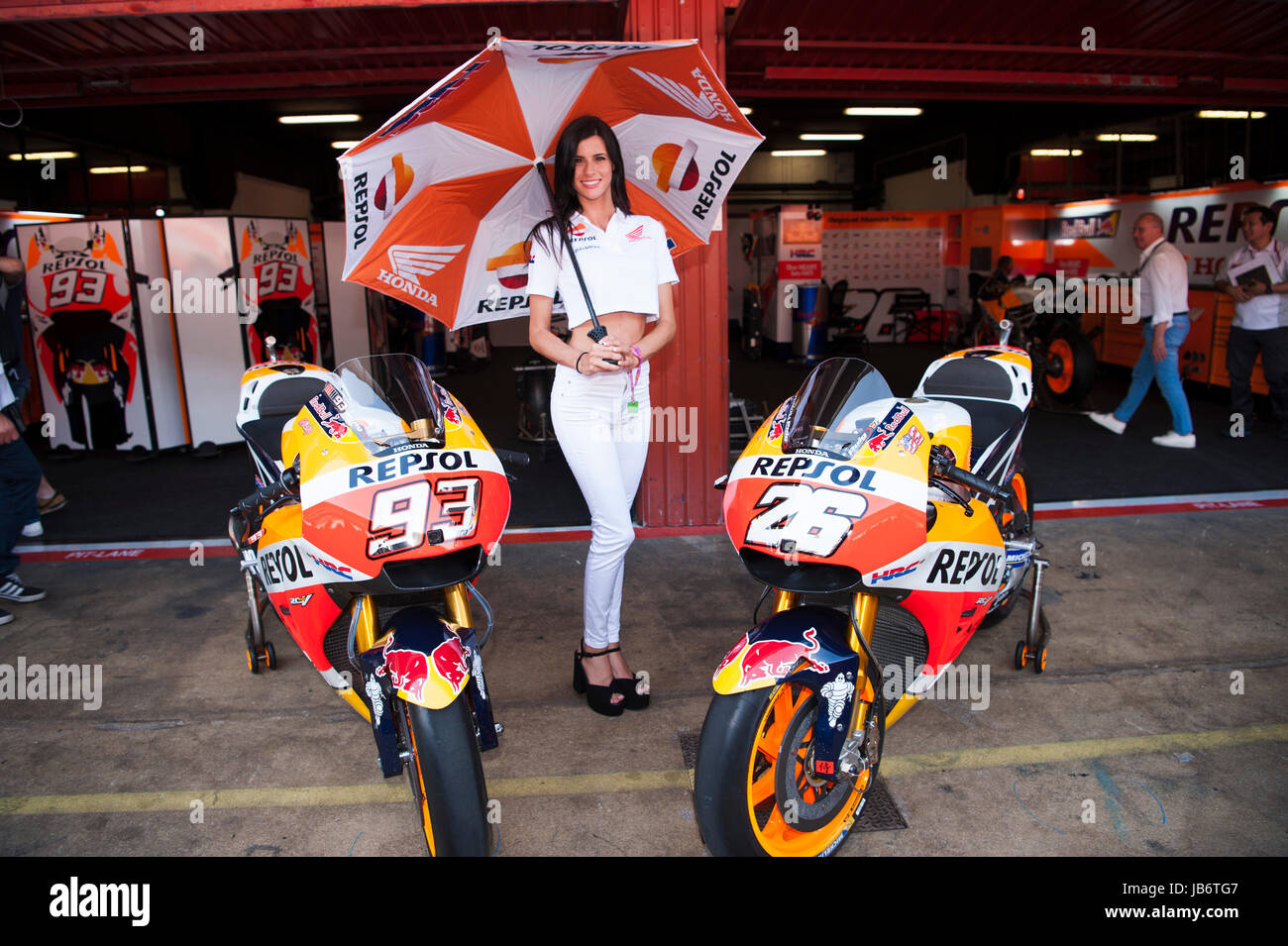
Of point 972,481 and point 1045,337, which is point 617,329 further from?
point 1045,337

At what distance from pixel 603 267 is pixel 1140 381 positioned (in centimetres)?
601

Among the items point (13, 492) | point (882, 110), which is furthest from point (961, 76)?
point (882, 110)

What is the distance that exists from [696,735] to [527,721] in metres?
0.60

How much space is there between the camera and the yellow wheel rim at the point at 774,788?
2176 millimetres

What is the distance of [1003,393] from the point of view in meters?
3.26

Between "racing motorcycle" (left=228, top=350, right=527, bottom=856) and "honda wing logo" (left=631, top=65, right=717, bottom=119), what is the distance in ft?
4.26

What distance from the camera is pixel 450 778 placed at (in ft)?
6.72

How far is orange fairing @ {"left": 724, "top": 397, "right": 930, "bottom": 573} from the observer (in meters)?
2.05

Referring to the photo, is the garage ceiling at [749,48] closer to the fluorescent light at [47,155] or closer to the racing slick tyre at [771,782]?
the racing slick tyre at [771,782]

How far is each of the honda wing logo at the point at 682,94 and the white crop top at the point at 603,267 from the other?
0.49 metres

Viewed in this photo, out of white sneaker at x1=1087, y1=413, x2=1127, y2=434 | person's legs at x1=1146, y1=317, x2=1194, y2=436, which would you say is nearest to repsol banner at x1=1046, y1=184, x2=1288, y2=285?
person's legs at x1=1146, y1=317, x2=1194, y2=436

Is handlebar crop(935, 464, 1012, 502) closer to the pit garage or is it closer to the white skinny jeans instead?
the pit garage
